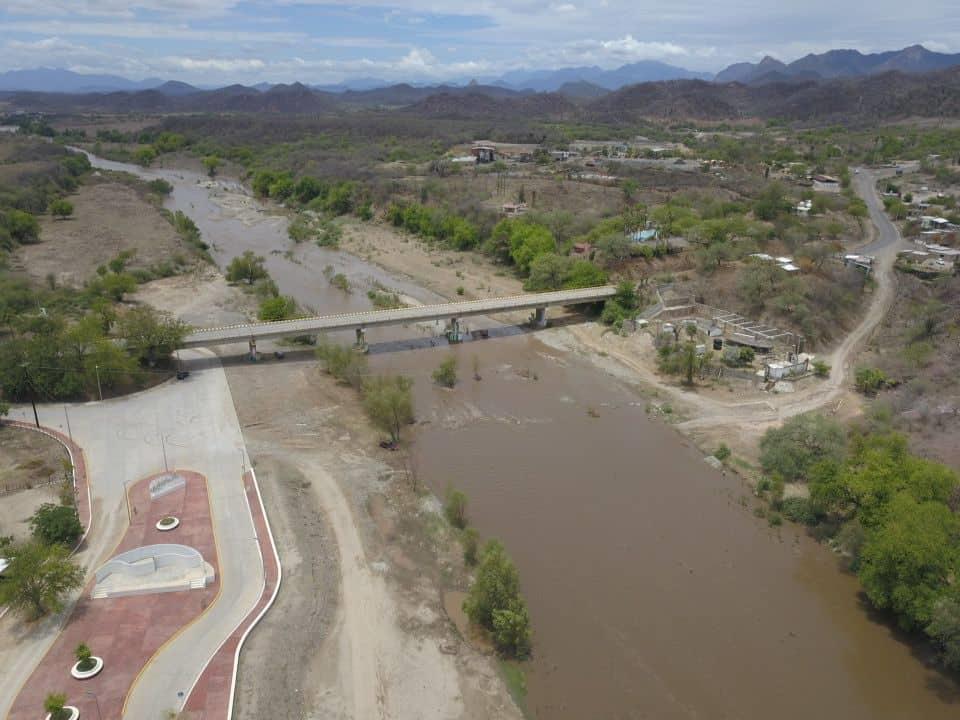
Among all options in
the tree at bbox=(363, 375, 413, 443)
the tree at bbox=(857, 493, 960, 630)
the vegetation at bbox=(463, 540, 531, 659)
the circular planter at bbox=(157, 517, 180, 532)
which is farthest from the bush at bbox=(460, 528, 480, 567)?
→ the tree at bbox=(857, 493, 960, 630)

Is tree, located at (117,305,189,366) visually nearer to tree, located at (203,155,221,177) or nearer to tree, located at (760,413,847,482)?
tree, located at (760,413,847,482)

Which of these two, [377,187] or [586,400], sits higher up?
[377,187]

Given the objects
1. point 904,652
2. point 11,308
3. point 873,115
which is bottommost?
point 904,652

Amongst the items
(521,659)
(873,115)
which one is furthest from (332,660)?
(873,115)

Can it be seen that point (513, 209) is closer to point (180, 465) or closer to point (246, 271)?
point (246, 271)

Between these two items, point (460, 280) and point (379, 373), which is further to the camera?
point (460, 280)

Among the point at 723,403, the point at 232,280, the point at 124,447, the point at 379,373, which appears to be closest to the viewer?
the point at 124,447

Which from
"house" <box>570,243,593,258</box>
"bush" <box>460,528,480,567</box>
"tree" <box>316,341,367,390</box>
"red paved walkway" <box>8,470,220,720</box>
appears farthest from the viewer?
"house" <box>570,243,593,258</box>

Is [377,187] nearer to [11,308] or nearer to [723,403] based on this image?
[11,308]
